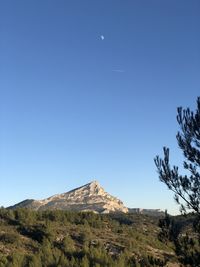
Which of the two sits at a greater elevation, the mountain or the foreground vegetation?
the mountain

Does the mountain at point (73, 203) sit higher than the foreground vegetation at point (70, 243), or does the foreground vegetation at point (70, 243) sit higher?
the mountain at point (73, 203)

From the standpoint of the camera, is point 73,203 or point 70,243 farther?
point 73,203

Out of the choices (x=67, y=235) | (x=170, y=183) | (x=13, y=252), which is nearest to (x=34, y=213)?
(x=67, y=235)

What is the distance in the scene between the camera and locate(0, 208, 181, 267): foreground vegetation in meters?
38.5

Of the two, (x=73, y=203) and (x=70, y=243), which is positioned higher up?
(x=73, y=203)

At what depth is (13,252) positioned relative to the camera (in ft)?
136

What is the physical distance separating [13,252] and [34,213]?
62.5 ft

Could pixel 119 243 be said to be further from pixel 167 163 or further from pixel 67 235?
pixel 167 163

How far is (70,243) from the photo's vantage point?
47.2 m

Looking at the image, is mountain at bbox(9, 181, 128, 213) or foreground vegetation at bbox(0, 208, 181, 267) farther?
mountain at bbox(9, 181, 128, 213)

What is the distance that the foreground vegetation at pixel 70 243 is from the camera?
38531mm

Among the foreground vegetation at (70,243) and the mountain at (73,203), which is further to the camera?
the mountain at (73,203)

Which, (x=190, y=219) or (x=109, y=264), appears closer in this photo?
(x=190, y=219)

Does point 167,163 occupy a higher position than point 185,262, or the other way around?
point 167,163
